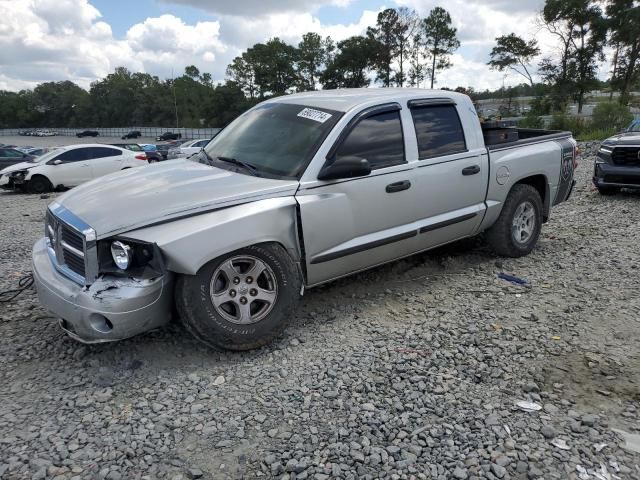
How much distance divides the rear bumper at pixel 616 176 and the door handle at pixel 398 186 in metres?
6.35

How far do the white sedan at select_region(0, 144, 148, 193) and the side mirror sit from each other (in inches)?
511

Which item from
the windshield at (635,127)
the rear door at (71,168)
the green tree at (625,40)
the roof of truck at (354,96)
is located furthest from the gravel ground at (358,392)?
the green tree at (625,40)

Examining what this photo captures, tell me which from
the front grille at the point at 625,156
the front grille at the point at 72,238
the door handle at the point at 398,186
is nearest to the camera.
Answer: the front grille at the point at 72,238

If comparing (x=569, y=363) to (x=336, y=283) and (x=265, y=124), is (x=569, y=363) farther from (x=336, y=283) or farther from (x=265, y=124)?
(x=265, y=124)

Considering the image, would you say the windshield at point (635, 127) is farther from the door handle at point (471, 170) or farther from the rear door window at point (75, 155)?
the rear door window at point (75, 155)

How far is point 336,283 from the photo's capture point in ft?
16.1

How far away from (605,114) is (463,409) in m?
26.6

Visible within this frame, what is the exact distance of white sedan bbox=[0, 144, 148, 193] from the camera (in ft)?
48.8

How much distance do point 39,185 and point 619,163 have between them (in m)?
14.8

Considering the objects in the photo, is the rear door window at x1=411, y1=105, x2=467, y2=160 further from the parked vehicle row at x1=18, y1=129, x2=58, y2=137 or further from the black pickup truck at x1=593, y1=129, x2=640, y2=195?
the parked vehicle row at x1=18, y1=129, x2=58, y2=137

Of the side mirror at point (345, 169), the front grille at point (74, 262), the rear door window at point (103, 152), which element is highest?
the rear door window at point (103, 152)

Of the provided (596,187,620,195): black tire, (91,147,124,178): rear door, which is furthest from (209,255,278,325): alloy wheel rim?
(91,147,124,178): rear door

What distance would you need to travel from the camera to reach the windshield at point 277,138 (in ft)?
12.7

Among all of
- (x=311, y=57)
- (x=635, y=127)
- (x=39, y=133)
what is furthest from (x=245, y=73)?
(x=635, y=127)
